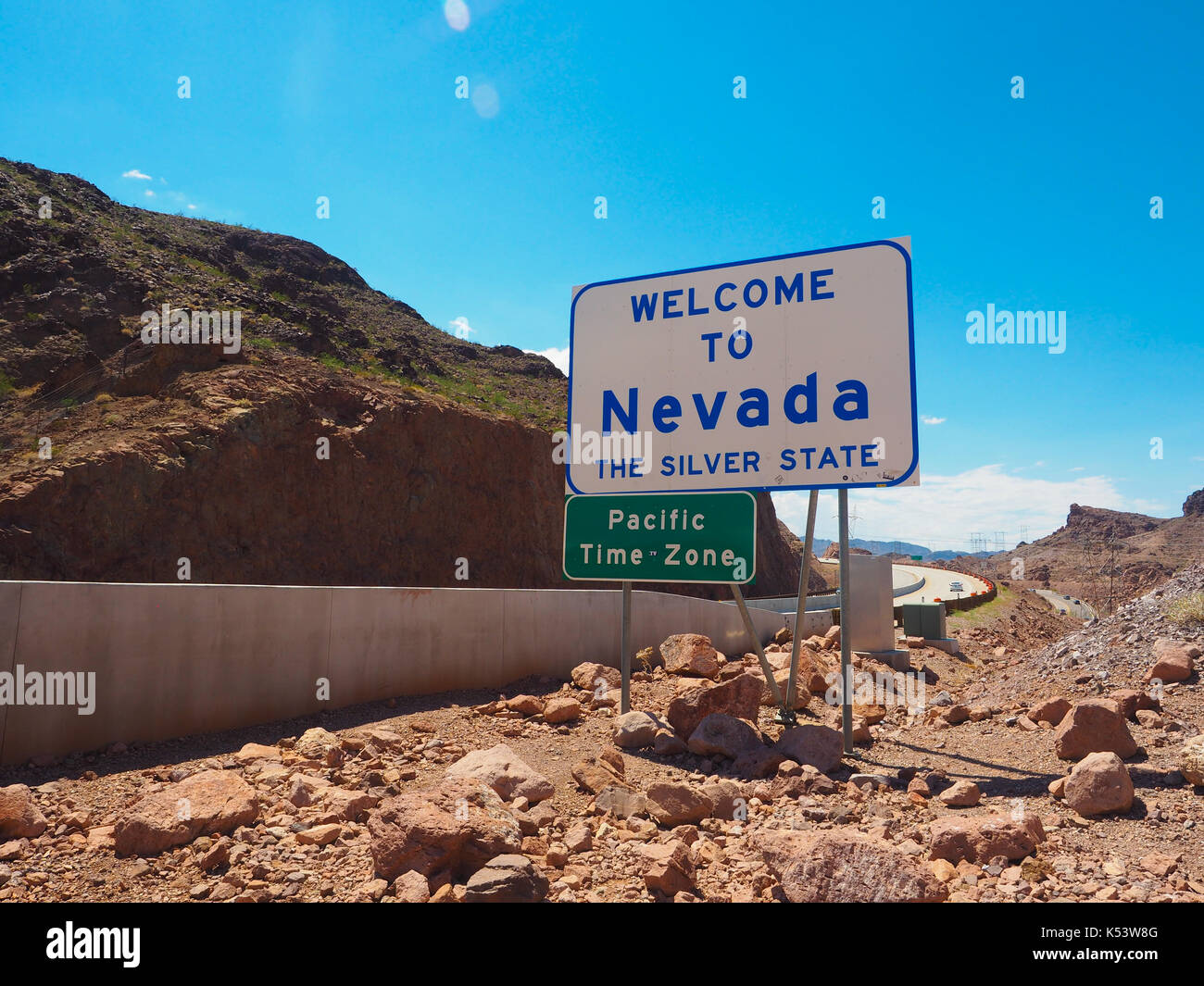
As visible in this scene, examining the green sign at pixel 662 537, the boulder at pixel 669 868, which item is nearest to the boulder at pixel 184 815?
the boulder at pixel 669 868

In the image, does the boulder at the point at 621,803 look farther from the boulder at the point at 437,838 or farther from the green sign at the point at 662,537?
the green sign at the point at 662,537

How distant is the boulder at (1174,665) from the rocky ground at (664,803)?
25mm

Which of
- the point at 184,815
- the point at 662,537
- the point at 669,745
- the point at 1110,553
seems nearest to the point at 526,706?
the point at 669,745

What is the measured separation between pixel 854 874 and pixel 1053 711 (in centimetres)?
406

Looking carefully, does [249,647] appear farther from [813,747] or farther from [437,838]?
[813,747]

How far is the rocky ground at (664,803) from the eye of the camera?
143 inches

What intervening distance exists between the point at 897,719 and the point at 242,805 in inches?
263

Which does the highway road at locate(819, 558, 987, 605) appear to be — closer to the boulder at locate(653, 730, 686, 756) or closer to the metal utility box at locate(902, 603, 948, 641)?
the metal utility box at locate(902, 603, 948, 641)

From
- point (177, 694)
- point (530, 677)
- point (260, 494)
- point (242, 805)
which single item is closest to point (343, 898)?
point (242, 805)

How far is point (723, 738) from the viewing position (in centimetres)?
629

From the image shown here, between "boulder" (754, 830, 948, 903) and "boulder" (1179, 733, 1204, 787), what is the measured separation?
91.2 inches

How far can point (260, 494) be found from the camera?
18.9 meters

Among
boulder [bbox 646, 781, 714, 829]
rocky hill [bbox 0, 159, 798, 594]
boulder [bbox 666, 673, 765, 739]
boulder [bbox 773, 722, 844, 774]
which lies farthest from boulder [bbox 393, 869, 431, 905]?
rocky hill [bbox 0, 159, 798, 594]

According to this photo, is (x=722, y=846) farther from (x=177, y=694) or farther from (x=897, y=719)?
(x=177, y=694)
